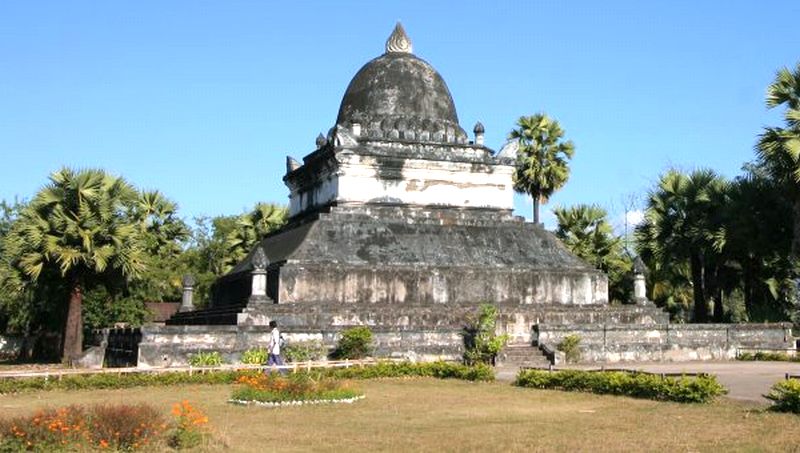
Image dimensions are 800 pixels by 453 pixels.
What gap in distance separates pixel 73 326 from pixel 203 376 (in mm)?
10320

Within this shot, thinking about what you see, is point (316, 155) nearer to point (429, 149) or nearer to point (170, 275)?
point (429, 149)

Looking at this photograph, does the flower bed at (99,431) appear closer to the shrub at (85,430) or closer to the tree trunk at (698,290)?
the shrub at (85,430)

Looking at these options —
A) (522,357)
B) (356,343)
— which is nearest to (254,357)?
(356,343)

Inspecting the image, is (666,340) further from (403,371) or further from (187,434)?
(187,434)

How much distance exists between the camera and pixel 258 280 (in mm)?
25828

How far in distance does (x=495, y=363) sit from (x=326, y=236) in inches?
279


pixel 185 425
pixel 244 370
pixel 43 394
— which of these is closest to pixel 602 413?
pixel 185 425

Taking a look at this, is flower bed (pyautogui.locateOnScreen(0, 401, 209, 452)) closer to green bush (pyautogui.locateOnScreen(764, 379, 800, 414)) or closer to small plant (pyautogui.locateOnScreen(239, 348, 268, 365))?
green bush (pyautogui.locateOnScreen(764, 379, 800, 414))

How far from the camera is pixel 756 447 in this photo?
10.0 m

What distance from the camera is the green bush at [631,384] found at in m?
14.4

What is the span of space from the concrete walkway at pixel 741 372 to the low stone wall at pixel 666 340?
77cm

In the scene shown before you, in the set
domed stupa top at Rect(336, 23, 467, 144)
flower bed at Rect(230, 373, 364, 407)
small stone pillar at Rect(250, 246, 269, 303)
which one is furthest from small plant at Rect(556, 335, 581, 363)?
flower bed at Rect(230, 373, 364, 407)

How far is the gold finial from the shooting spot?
3394 centimetres

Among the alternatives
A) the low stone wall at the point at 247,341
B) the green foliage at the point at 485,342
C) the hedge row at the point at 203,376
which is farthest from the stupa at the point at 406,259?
the hedge row at the point at 203,376
